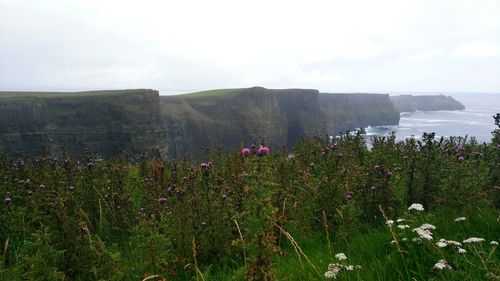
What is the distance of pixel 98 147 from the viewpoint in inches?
3834

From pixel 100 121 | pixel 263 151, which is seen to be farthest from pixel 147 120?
pixel 263 151

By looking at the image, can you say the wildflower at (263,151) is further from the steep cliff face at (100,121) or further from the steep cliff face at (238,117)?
the steep cliff face at (238,117)

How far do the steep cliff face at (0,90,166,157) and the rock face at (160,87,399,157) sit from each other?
38.8 ft

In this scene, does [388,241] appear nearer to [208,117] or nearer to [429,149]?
[429,149]

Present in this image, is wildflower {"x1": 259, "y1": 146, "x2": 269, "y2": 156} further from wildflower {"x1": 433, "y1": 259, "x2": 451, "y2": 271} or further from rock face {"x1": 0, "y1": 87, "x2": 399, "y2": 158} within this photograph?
rock face {"x1": 0, "y1": 87, "x2": 399, "y2": 158}

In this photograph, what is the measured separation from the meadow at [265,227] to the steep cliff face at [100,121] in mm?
90695

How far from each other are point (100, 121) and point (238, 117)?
154 feet

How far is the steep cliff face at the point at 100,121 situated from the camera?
93.9 metres

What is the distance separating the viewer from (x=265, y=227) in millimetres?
3314

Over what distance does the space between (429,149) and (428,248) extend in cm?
315

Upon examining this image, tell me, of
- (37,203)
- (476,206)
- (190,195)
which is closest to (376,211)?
(476,206)

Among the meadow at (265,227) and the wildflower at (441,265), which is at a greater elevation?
the wildflower at (441,265)

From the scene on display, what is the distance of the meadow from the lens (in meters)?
3.65

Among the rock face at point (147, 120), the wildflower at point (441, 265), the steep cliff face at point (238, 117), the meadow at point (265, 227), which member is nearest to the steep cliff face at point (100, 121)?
the rock face at point (147, 120)
